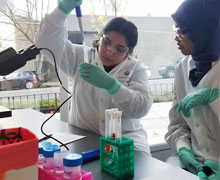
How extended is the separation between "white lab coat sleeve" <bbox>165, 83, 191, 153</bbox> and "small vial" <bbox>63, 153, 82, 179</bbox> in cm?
93

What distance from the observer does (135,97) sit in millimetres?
1353

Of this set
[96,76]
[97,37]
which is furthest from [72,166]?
[97,37]

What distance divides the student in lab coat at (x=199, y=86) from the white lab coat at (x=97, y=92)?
8.9 inches

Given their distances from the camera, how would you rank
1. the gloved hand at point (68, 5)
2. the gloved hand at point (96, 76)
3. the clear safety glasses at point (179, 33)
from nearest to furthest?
the gloved hand at point (68, 5), the gloved hand at point (96, 76), the clear safety glasses at point (179, 33)

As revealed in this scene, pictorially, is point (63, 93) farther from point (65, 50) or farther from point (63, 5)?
point (63, 5)

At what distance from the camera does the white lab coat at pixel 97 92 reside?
1.30 meters

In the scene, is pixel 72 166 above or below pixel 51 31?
below

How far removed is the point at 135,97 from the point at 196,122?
37 cm

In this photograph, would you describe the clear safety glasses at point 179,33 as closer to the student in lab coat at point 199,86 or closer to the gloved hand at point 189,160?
the student in lab coat at point 199,86

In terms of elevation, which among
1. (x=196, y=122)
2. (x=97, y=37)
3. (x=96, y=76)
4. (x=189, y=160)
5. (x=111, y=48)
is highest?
(x=97, y=37)

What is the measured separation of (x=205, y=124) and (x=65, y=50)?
35.3 inches

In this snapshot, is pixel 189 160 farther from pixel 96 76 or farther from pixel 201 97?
pixel 96 76

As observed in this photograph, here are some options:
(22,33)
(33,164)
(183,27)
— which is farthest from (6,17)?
(33,164)

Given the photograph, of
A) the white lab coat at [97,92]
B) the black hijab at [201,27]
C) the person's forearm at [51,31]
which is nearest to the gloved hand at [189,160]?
the white lab coat at [97,92]
